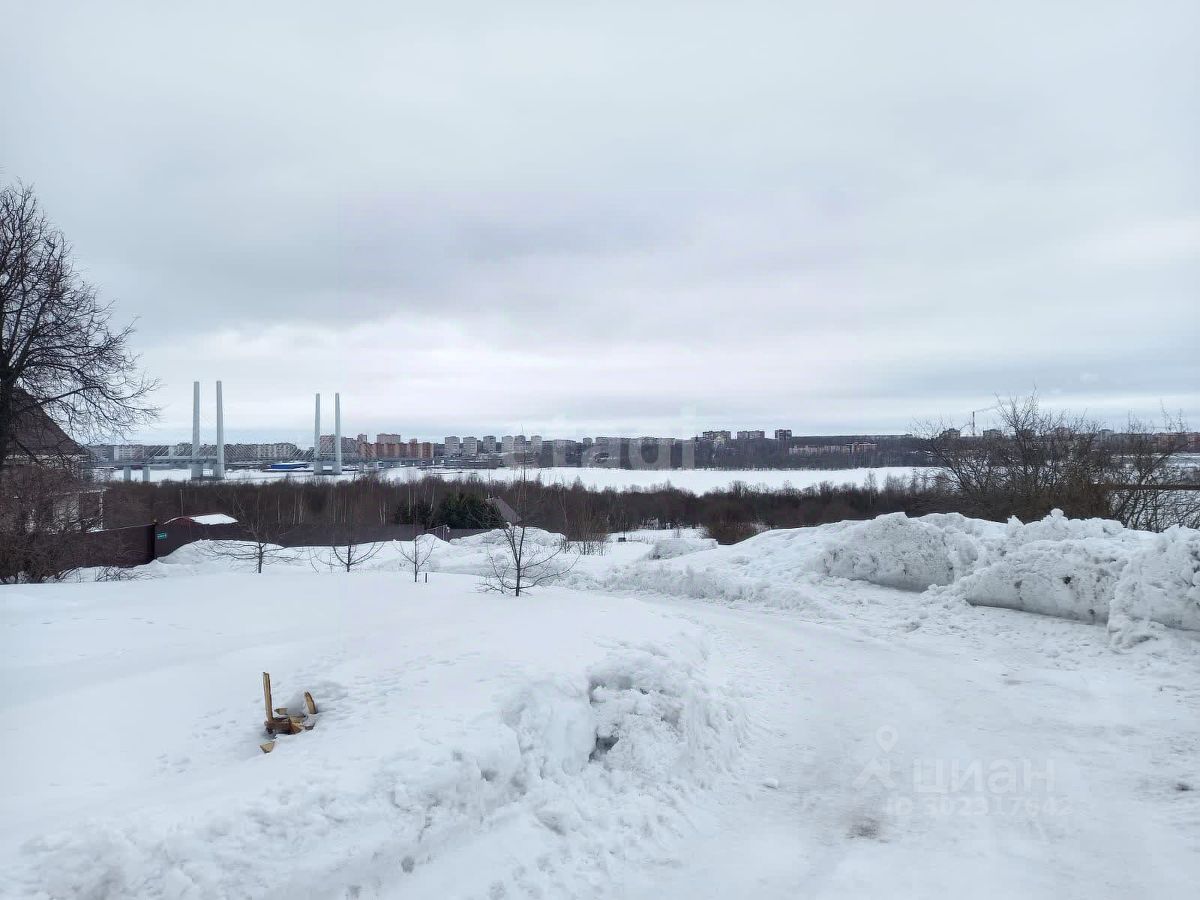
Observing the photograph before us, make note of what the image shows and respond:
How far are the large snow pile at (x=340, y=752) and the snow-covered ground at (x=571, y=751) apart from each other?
23 mm

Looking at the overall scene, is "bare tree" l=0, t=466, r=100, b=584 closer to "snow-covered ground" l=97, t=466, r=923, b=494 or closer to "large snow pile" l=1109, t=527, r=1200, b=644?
"large snow pile" l=1109, t=527, r=1200, b=644

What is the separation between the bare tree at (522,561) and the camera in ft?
42.0

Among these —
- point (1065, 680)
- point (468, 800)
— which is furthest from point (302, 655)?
point (1065, 680)

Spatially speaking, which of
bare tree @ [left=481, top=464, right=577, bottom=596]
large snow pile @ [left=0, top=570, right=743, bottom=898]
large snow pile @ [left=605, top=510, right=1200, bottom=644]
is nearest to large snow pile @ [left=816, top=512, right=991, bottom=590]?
large snow pile @ [left=605, top=510, right=1200, bottom=644]

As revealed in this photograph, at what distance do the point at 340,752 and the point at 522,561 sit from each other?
1903 centimetres

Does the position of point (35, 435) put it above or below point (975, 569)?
above

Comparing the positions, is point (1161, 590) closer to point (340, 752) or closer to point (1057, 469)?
point (340, 752)

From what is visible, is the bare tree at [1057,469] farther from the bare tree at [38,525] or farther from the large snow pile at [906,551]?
the bare tree at [38,525]

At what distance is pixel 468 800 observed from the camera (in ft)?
15.6

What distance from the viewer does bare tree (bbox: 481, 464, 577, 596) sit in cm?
1281

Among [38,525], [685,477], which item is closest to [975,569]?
[38,525]

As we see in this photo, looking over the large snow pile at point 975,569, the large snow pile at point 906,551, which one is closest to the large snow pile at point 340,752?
the large snow pile at point 975,569

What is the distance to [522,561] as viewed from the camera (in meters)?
23.8

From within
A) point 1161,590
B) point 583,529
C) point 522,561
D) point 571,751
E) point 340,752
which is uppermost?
point 1161,590
